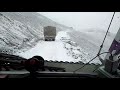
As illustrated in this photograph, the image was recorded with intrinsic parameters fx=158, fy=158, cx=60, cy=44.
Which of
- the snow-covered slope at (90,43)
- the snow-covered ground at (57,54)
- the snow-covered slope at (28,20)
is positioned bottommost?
the snow-covered ground at (57,54)

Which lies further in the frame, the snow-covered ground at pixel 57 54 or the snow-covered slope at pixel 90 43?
the snow-covered slope at pixel 90 43

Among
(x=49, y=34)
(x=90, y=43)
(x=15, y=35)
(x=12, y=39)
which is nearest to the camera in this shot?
(x=12, y=39)

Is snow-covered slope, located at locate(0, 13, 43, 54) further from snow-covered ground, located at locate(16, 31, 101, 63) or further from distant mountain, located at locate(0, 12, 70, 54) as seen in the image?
snow-covered ground, located at locate(16, 31, 101, 63)

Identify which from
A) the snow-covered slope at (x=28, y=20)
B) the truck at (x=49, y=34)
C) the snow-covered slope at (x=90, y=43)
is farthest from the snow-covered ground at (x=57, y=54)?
the snow-covered slope at (x=28, y=20)

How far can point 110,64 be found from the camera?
3127 millimetres

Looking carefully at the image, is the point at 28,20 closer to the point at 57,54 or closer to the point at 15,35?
the point at 15,35

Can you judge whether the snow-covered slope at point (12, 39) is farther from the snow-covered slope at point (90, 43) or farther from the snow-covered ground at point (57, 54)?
the snow-covered slope at point (90, 43)

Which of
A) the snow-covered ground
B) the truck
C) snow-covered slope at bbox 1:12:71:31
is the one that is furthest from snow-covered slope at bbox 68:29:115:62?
snow-covered slope at bbox 1:12:71:31

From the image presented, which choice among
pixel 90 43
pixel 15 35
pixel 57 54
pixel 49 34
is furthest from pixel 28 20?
pixel 57 54
